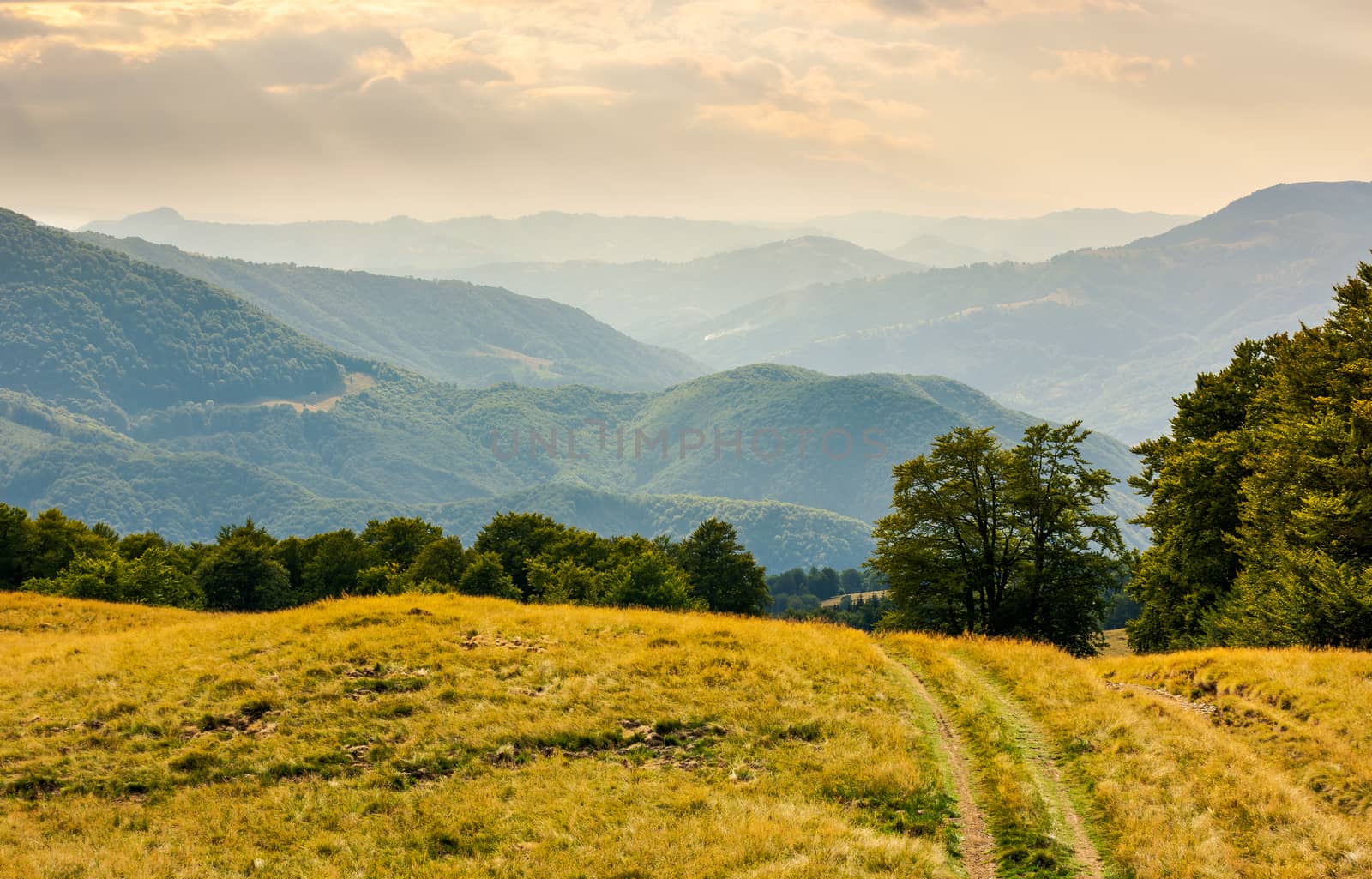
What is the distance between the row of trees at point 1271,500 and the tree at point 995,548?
4661 millimetres

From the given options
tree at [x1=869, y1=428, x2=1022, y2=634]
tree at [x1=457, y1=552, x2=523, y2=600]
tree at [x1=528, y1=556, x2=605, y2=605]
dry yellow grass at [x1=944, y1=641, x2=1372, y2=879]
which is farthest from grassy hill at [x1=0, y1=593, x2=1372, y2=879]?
tree at [x1=457, y1=552, x2=523, y2=600]

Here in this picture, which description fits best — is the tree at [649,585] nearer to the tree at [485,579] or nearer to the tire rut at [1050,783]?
the tree at [485,579]

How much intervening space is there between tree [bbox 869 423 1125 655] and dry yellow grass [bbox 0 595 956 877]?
1826 cm

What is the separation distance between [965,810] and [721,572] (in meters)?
64.4

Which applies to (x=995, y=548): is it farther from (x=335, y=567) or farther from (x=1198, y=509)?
(x=335, y=567)

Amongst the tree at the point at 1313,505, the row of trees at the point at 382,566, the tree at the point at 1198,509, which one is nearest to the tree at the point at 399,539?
the row of trees at the point at 382,566

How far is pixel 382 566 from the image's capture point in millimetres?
86875

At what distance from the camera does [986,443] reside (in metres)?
52.6

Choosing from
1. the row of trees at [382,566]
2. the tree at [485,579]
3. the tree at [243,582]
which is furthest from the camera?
the tree at [243,582]

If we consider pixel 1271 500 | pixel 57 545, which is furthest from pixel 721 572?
pixel 57 545

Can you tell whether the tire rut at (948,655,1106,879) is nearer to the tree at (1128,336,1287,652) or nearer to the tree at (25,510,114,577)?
the tree at (1128,336,1287,652)

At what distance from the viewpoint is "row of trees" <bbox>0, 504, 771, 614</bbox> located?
73875mm

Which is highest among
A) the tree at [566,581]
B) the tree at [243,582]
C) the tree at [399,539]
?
the tree at [399,539]

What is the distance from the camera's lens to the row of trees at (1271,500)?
120 feet
